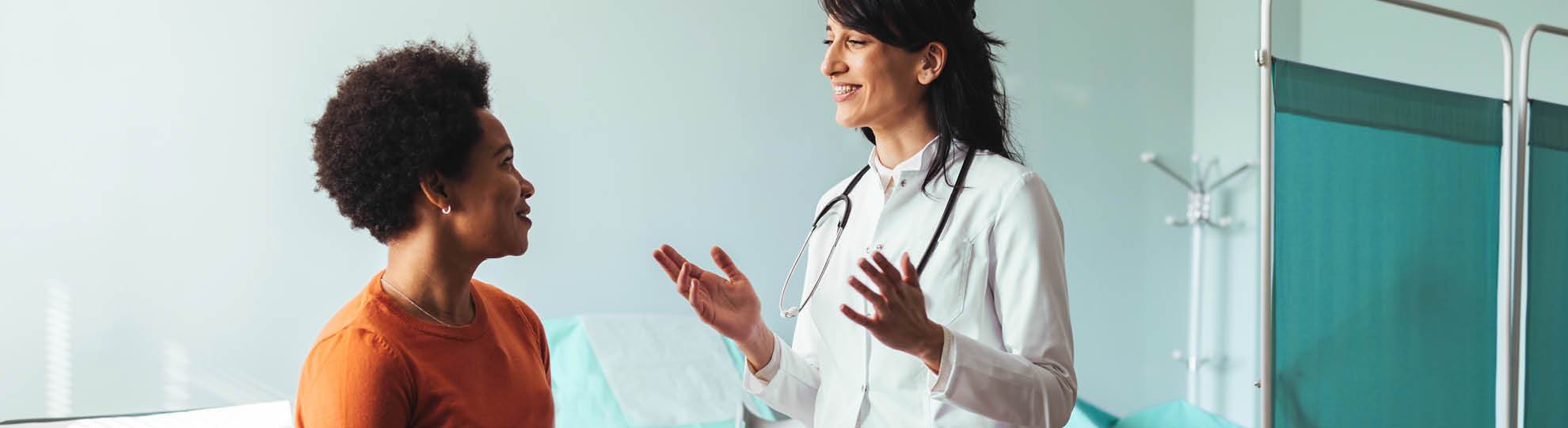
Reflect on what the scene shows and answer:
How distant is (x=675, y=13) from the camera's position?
3070mm

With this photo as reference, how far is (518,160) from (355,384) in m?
1.95

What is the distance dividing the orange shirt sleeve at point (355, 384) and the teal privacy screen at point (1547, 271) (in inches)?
86.4

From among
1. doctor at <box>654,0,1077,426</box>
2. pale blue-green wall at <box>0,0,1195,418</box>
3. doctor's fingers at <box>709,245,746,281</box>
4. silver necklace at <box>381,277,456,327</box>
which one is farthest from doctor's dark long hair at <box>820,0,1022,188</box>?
pale blue-green wall at <box>0,0,1195,418</box>

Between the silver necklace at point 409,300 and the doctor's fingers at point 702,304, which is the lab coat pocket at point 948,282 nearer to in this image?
the doctor's fingers at point 702,304

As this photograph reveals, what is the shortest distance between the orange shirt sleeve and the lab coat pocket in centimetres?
64

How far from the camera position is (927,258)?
1349 mm

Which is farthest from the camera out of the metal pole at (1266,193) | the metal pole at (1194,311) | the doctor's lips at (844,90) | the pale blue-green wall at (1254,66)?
the metal pole at (1194,311)

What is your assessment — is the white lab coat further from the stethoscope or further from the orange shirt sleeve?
the orange shirt sleeve

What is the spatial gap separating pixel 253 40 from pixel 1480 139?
276cm

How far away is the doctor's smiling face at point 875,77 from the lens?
4.58 ft

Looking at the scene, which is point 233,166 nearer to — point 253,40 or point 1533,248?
point 253,40

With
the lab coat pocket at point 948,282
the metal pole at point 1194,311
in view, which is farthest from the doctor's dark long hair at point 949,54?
the metal pole at point 1194,311

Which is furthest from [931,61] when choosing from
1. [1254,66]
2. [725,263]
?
[1254,66]

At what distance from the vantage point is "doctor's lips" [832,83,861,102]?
4.67ft
